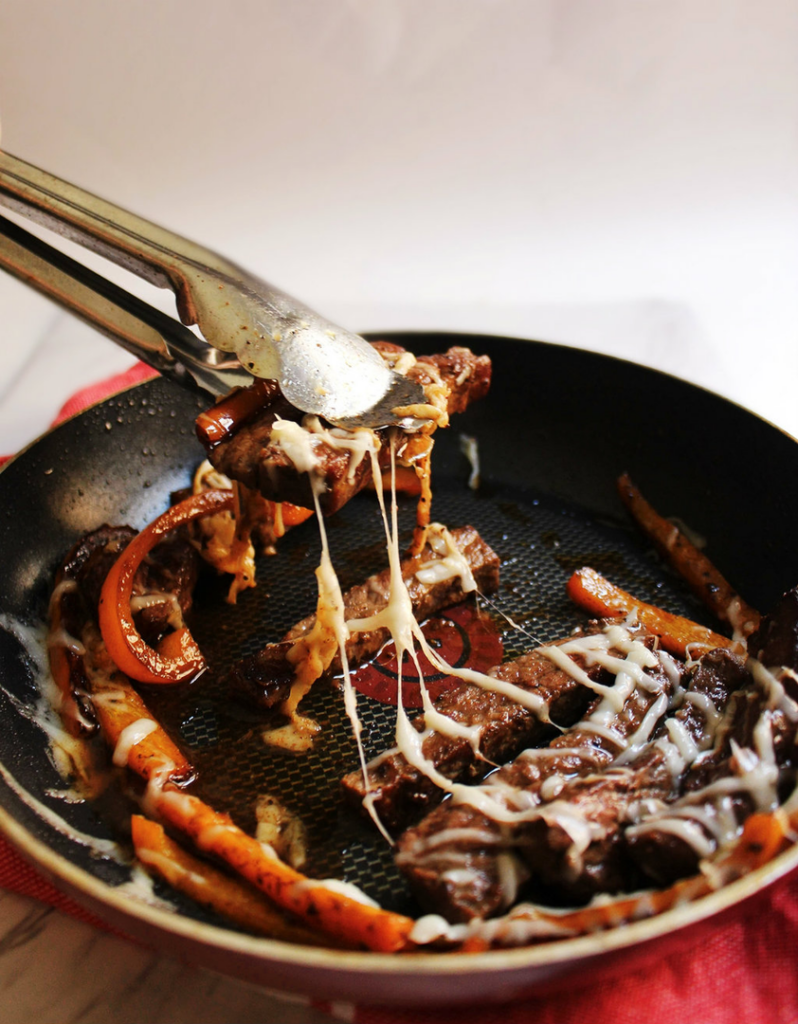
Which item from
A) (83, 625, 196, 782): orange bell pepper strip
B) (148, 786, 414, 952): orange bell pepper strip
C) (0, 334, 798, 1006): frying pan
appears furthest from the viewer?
(83, 625, 196, 782): orange bell pepper strip

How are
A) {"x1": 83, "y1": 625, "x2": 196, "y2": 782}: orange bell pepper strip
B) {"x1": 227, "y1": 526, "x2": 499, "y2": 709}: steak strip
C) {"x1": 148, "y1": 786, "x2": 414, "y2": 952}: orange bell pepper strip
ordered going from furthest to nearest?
{"x1": 227, "y1": 526, "x2": 499, "y2": 709}: steak strip → {"x1": 83, "y1": 625, "x2": 196, "y2": 782}: orange bell pepper strip → {"x1": 148, "y1": 786, "x2": 414, "y2": 952}: orange bell pepper strip

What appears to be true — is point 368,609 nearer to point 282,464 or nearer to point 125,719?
point 282,464

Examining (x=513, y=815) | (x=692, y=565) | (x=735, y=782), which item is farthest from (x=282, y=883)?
(x=692, y=565)

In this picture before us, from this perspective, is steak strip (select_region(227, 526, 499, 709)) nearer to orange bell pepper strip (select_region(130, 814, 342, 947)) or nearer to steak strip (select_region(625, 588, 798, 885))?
orange bell pepper strip (select_region(130, 814, 342, 947))

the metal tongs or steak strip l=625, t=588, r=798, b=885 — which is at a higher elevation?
the metal tongs

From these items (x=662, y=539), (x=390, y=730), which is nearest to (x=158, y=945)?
Answer: (x=390, y=730)

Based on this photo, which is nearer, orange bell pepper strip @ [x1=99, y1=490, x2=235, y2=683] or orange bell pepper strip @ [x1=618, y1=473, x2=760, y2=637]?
orange bell pepper strip @ [x1=99, y1=490, x2=235, y2=683]

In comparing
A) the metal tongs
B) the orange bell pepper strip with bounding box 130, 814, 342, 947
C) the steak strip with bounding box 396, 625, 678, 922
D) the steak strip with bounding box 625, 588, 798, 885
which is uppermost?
the metal tongs

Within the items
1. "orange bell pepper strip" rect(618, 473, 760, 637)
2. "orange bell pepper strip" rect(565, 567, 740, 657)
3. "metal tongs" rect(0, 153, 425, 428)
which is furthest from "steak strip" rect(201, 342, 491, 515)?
"orange bell pepper strip" rect(618, 473, 760, 637)
